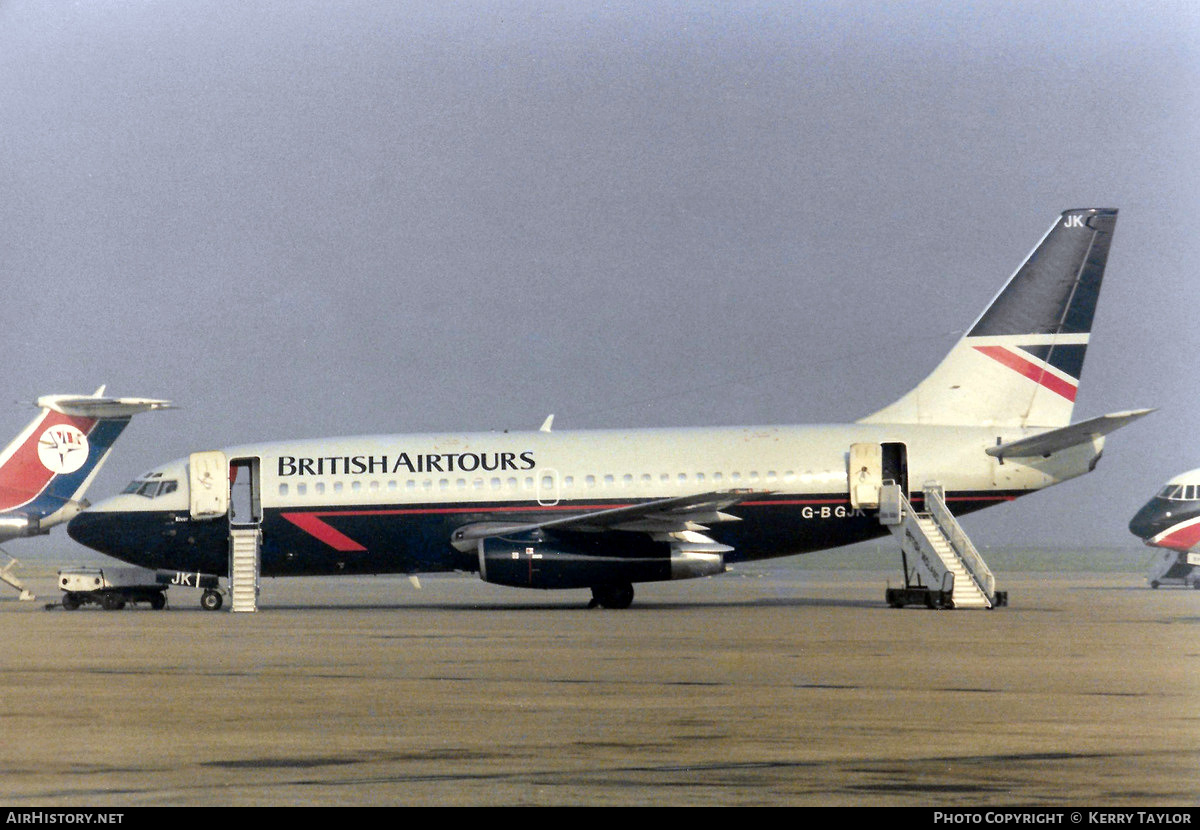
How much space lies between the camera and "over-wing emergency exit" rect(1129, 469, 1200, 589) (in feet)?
144

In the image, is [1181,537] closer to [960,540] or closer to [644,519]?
[960,540]

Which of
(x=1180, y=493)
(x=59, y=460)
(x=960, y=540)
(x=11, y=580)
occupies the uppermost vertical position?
(x=59, y=460)

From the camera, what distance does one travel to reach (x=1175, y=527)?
4431cm

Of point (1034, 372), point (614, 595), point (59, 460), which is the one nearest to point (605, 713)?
point (614, 595)

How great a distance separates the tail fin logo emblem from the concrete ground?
14166mm

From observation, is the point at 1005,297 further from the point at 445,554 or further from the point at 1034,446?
the point at 445,554

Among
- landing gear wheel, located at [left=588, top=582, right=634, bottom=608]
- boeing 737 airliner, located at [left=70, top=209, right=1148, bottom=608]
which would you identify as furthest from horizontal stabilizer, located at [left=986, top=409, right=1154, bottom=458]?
landing gear wheel, located at [left=588, top=582, right=634, bottom=608]

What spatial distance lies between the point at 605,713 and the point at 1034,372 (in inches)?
836

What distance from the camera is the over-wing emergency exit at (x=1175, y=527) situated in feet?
144

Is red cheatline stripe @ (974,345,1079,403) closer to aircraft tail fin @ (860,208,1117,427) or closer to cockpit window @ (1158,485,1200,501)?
aircraft tail fin @ (860,208,1117,427)
